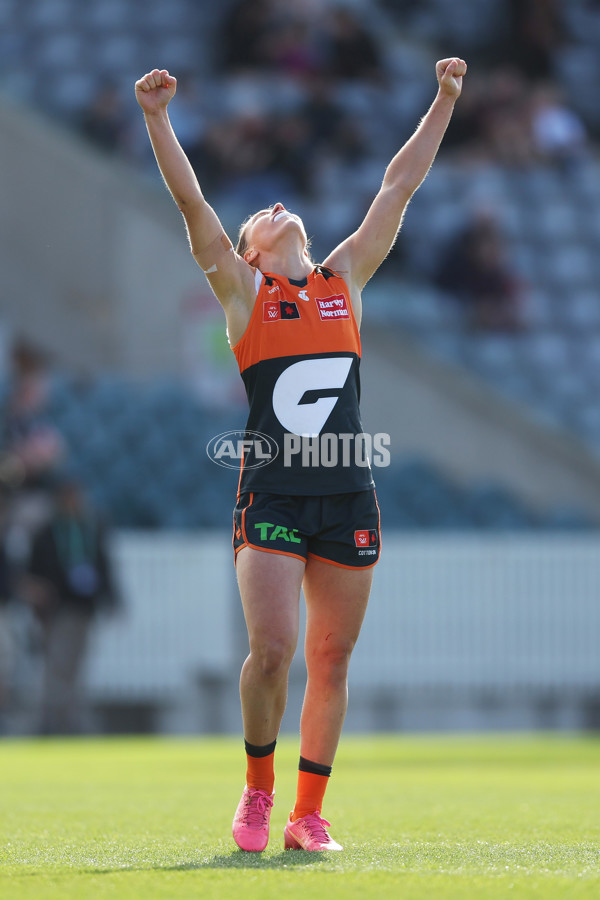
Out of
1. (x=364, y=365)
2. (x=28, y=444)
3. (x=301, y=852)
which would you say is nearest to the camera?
(x=301, y=852)

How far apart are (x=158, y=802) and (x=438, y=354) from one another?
991 centimetres

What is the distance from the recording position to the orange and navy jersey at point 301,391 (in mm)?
4777

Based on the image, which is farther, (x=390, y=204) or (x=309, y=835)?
(x=390, y=204)

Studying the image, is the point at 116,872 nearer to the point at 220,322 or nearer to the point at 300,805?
the point at 300,805

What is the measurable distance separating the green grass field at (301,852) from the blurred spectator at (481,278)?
22.0 ft

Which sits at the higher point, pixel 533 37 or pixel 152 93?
pixel 533 37

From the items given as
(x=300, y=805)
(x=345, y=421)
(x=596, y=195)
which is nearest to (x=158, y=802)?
(x=300, y=805)

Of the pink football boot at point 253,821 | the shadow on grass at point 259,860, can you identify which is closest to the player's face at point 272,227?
the pink football boot at point 253,821

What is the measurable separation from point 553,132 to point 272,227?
14840 mm

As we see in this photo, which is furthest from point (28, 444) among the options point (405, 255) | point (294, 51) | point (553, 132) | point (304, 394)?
point (304, 394)

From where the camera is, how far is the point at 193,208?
4.84 metres

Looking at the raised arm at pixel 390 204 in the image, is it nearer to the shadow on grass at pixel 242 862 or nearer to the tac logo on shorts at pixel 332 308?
the tac logo on shorts at pixel 332 308

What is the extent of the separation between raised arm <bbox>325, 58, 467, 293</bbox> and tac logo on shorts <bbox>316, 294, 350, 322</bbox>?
200 mm

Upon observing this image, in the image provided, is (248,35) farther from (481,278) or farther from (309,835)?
(309,835)
